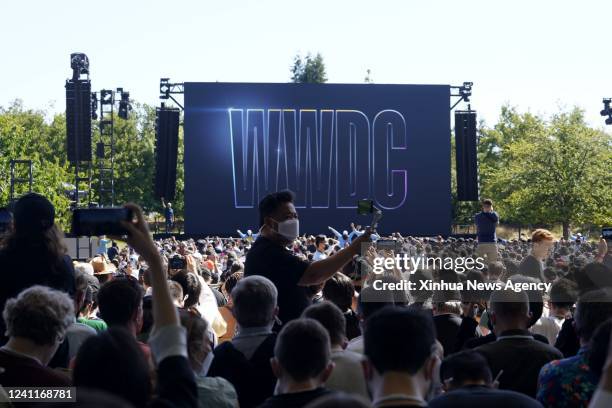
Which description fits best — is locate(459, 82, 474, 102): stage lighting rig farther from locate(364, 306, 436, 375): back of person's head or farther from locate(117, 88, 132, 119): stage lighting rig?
locate(364, 306, 436, 375): back of person's head

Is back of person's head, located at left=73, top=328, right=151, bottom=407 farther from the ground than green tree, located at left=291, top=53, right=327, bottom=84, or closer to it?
closer to it

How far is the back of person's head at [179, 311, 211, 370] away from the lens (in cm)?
369

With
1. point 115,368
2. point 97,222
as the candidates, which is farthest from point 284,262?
point 115,368

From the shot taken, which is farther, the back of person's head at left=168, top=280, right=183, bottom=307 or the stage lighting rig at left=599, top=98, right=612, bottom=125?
the stage lighting rig at left=599, top=98, right=612, bottom=125

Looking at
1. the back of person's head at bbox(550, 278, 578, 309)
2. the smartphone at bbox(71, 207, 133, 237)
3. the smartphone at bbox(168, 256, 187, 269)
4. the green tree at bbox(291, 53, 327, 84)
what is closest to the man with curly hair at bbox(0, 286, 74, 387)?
the smartphone at bbox(71, 207, 133, 237)

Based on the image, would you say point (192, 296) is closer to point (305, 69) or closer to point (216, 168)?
point (216, 168)

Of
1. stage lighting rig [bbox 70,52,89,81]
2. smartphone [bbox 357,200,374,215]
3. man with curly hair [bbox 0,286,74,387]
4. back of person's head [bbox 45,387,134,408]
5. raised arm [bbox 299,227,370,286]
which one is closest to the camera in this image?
back of person's head [bbox 45,387,134,408]

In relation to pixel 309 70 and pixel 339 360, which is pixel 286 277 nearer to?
pixel 339 360

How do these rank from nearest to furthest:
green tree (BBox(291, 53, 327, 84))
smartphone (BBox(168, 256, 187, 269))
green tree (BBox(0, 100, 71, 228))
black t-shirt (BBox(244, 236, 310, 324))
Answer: black t-shirt (BBox(244, 236, 310, 324)), smartphone (BBox(168, 256, 187, 269)), green tree (BBox(0, 100, 71, 228)), green tree (BBox(291, 53, 327, 84))

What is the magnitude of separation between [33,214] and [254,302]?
1.17m

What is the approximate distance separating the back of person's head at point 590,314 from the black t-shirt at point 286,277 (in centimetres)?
156

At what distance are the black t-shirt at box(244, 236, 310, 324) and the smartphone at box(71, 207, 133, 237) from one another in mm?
1715

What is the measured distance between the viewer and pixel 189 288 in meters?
5.84

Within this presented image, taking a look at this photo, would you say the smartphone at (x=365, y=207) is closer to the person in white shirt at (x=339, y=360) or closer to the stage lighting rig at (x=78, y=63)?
the person in white shirt at (x=339, y=360)
